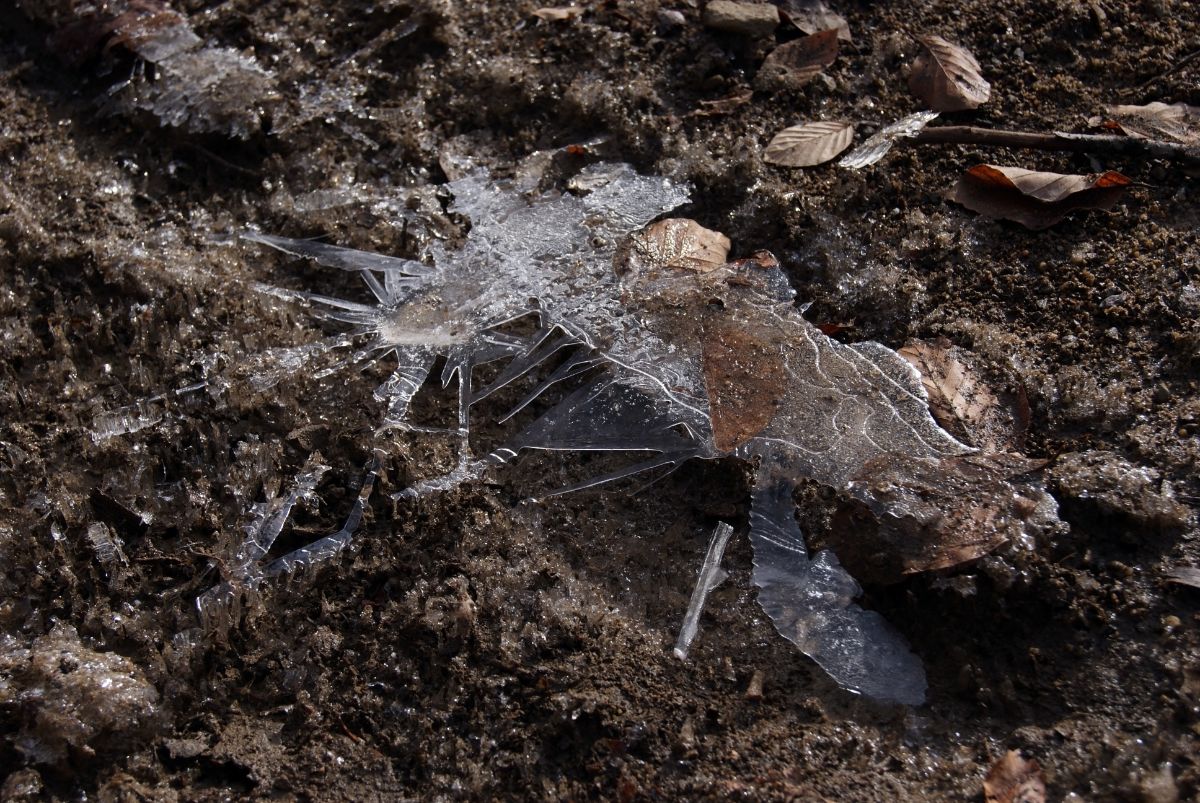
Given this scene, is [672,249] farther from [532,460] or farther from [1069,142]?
[1069,142]

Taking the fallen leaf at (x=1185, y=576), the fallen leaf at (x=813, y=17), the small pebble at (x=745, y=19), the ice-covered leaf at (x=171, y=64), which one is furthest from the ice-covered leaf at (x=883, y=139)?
the ice-covered leaf at (x=171, y=64)

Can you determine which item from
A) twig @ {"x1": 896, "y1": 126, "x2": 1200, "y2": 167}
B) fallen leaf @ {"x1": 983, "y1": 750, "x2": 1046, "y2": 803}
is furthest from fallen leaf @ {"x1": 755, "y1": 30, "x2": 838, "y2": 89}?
fallen leaf @ {"x1": 983, "y1": 750, "x2": 1046, "y2": 803}

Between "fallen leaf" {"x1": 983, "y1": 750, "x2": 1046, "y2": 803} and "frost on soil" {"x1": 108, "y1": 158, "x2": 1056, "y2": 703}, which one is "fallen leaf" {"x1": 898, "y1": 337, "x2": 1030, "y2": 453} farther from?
"fallen leaf" {"x1": 983, "y1": 750, "x2": 1046, "y2": 803}

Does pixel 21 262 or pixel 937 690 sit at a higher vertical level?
pixel 21 262

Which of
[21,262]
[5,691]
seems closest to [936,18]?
[21,262]

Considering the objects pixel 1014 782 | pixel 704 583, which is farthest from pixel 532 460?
pixel 1014 782

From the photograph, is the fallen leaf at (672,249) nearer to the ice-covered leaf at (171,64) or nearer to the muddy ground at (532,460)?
the muddy ground at (532,460)

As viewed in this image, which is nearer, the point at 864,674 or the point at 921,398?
the point at 864,674

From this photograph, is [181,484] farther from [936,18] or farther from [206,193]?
[936,18]
